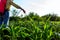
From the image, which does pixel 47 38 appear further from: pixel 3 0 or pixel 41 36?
pixel 3 0

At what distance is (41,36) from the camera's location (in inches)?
129

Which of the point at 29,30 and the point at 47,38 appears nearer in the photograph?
the point at 47,38

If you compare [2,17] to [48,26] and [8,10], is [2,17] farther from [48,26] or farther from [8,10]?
[48,26]

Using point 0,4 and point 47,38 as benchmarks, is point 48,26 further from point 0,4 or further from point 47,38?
point 0,4

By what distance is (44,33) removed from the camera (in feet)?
10.9

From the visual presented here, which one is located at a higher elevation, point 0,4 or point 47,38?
point 0,4

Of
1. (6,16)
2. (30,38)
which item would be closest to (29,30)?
(30,38)

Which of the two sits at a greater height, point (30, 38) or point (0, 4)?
point (0, 4)

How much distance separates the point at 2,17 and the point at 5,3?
0.31 meters

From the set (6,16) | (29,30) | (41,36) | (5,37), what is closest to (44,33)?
(41,36)

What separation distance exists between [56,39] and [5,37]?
0.75m

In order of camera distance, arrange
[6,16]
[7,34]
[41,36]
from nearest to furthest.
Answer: [41,36], [7,34], [6,16]

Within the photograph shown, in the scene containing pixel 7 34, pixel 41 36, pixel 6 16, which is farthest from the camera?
pixel 6 16

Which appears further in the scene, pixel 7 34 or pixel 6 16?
pixel 6 16
